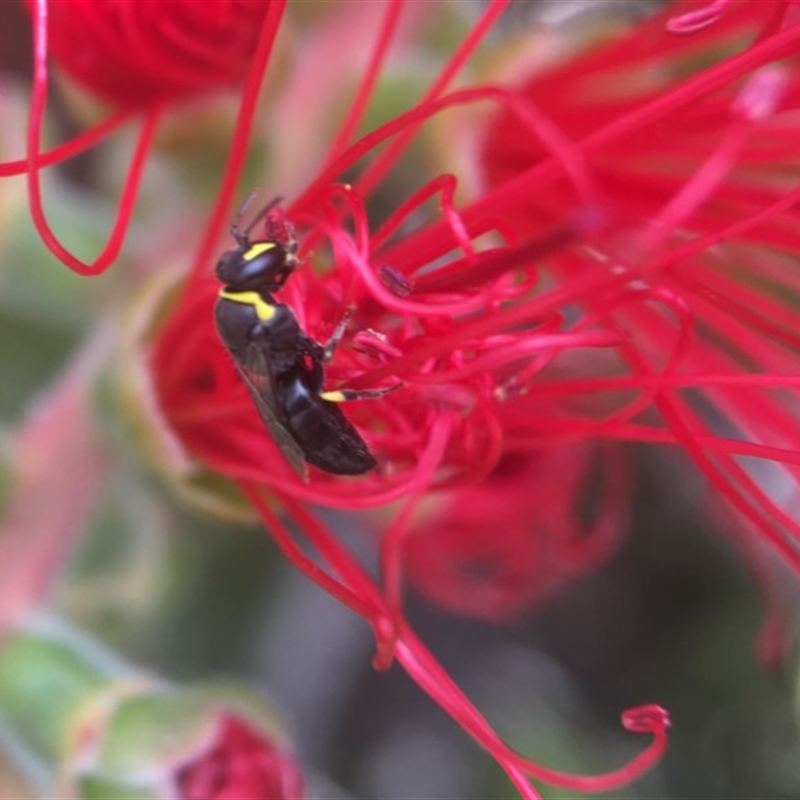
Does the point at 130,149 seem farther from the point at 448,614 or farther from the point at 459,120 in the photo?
the point at 448,614

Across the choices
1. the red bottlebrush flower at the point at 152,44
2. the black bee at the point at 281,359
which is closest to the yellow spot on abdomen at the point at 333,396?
the black bee at the point at 281,359

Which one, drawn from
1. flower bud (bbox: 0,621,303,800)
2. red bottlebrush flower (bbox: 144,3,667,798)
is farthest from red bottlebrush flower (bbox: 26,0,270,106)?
flower bud (bbox: 0,621,303,800)

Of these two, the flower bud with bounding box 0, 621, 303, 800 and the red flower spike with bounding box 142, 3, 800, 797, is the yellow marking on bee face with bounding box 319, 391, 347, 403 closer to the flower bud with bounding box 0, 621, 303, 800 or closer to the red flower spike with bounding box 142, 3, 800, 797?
the red flower spike with bounding box 142, 3, 800, 797

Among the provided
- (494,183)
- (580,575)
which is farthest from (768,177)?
(580,575)

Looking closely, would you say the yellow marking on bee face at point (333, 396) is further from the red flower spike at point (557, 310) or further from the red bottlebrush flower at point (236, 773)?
the red bottlebrush flower at point (236, 773)

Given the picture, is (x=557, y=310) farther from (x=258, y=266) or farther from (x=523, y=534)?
(x=523, y=534)

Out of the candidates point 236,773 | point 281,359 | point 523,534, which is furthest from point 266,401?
point 523,534
